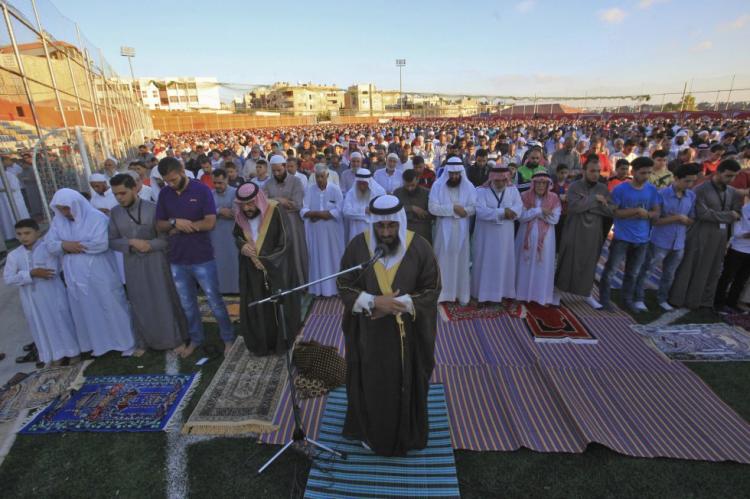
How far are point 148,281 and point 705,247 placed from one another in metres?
7.14

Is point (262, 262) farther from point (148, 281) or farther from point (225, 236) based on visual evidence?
point (225, 236)

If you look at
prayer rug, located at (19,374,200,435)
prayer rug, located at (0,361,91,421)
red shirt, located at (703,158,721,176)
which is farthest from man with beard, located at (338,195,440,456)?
red shirt, located at (703,158,721,176)

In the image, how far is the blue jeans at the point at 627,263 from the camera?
17.4 feet

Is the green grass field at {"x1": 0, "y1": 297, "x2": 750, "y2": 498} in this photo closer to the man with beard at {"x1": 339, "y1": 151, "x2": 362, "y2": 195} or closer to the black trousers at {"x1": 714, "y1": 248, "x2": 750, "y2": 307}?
the black trousers at {"x1": 714, "y1": 248, "x2": 750, "y2": 307}

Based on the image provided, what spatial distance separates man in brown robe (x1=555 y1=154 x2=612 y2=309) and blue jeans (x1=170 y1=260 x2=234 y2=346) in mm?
4628

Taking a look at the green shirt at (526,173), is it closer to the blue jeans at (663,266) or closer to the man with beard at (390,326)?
the blue jeans at (663,266)

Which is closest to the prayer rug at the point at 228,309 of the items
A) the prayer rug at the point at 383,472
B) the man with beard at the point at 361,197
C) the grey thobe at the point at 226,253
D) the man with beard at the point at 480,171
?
the grey thobe at the point at 226,253

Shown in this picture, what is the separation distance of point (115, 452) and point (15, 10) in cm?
792

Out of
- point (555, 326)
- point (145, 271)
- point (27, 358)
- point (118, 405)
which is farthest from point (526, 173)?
point (27, 358)

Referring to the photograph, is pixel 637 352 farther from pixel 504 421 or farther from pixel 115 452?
pixel 115 452

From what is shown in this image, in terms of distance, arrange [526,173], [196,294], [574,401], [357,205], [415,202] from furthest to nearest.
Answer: [526,173]
[357,205]
[415,202]
[196,294]
[574,401]

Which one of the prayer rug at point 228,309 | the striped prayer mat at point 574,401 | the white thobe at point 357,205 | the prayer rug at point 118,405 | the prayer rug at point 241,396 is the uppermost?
the white thobe at point 357,205

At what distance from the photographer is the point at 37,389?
413 cm

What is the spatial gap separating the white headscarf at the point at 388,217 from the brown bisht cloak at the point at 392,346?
5cm
